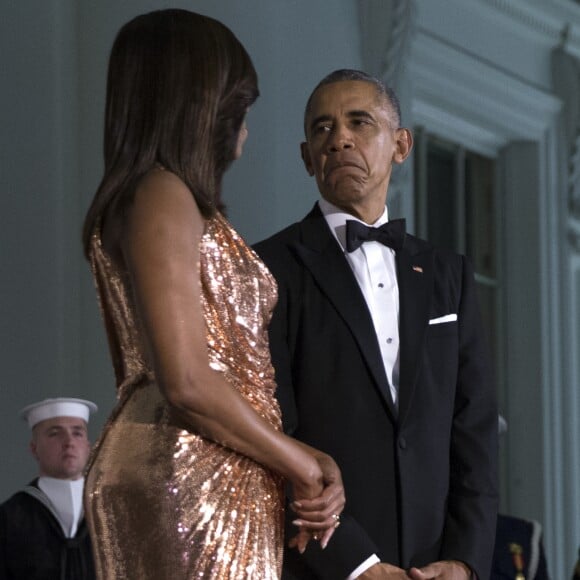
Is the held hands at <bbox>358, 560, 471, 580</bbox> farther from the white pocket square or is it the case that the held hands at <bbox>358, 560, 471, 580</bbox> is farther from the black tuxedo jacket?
the white pocket square

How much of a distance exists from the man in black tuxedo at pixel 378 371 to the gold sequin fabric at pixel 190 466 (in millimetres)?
376

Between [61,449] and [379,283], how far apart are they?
261 centimetres

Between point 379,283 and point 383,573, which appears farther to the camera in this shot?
point 379,283

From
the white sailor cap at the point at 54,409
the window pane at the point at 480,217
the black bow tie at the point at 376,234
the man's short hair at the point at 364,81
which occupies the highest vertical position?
the window pane at the point at 480,217

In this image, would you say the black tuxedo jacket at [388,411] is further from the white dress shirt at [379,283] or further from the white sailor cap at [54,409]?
the white sailor cap at [54,409]

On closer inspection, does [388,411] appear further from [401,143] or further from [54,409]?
[54,409]

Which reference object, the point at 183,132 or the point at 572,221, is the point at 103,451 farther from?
the point at 572,221

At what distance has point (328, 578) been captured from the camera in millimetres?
2773

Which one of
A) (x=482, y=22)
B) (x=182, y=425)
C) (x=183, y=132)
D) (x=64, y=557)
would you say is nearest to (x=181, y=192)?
(x=183, y=132)

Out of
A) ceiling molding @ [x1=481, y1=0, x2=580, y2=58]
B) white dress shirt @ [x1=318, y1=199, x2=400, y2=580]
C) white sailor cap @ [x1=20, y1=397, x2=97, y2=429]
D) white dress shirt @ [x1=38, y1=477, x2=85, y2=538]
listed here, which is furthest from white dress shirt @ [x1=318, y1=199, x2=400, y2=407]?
ceiling molding @ [x1=481, y1=0, x2=580, y2=58]

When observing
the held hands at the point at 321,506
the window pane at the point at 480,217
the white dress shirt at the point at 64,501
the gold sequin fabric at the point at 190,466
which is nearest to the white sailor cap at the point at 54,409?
the white dress shirt at the point at 64,501

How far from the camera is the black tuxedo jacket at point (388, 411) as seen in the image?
9.50 feet

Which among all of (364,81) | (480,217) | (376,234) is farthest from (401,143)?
(480,217)

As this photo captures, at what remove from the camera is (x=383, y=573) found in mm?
2795
